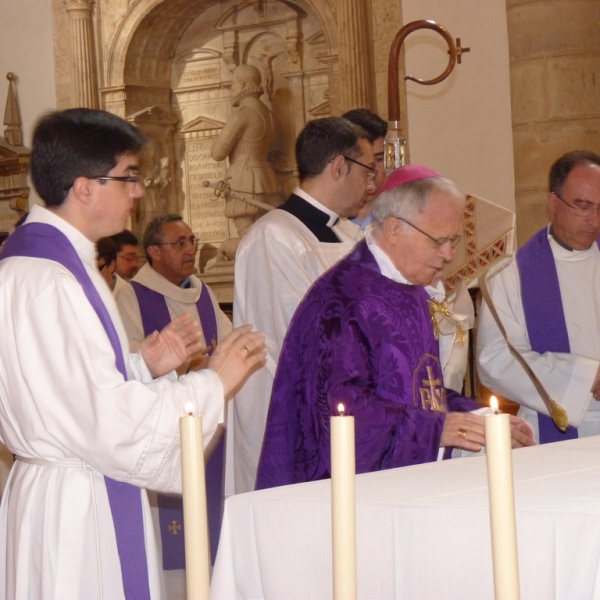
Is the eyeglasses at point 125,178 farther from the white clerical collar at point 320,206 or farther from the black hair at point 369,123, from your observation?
the black hair at point 369,123

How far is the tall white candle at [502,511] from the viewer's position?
108cm

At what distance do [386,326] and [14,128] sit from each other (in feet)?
33.0

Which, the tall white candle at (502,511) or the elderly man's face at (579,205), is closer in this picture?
the tall white candle at (502,511)

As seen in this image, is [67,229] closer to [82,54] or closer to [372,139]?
[372,139]

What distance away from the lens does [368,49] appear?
10.6 metres

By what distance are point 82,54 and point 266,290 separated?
8.78m

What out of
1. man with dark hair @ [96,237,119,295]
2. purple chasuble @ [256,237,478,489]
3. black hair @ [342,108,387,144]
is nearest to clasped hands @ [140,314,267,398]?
purple chasuble @ [256,237,478,489]

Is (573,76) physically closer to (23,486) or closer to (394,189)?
(394,189)

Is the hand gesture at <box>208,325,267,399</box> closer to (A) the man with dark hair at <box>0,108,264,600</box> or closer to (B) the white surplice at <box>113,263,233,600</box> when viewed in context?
(A) the man with dark hair at <box>0,108,264,600</box>

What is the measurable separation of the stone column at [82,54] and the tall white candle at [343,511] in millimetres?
11488

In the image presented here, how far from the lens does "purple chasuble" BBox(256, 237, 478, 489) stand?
3031 mm

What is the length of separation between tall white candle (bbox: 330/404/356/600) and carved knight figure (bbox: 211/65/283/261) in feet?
35.6

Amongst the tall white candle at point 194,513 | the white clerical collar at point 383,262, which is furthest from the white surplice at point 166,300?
the tall white candle at point 194,513

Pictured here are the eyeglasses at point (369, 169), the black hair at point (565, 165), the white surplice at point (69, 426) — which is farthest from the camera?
the black hair at point (565, 165)
